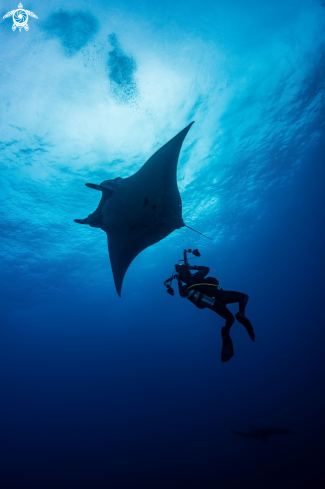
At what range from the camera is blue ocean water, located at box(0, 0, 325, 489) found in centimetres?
870

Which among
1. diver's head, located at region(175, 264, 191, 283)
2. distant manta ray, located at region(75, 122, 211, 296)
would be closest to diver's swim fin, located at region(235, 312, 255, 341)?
diver's head, located at region(175, 264, 191, 283)

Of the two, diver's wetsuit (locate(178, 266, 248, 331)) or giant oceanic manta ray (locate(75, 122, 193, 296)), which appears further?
giant oceanic manta ray (locate(75, 122, 193, 296))

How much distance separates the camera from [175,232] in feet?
68.5

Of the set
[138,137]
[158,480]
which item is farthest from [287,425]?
[138,137]

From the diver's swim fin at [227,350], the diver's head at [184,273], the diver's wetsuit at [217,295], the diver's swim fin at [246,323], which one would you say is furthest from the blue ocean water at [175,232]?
the diver's swim fin at [227,350]

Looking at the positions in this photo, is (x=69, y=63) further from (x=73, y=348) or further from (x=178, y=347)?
(x=178, y=347)

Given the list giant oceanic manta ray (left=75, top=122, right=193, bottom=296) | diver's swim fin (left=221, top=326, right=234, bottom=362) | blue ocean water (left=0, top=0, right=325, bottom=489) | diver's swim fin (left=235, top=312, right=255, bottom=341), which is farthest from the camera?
blue ocean water (left=0, top=0, right=325, bottom=489)

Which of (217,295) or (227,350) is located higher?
(217,295)

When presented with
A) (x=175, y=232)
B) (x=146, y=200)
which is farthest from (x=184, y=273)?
(x=175, y=232)

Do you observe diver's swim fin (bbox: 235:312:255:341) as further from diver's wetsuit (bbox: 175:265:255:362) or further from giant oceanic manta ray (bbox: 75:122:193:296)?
giant oceanic manta ray (bbox: 75:122:193:296)

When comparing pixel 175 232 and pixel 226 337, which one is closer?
pixel 226 337

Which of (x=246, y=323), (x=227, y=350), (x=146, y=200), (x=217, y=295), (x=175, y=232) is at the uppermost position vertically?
(x=175, y=232)

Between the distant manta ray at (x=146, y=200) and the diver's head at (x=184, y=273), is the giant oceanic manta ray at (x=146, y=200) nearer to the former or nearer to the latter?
the distant manta ray at (x=146, y=200)

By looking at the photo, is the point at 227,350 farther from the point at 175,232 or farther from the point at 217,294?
the point at 175,232
